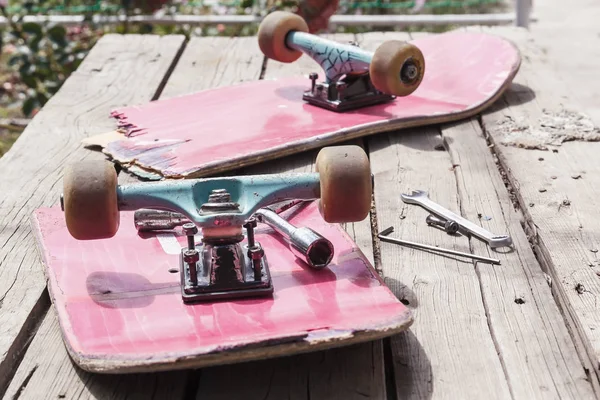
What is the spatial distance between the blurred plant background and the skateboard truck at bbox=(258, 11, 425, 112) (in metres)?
1.41

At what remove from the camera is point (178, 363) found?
146 cm

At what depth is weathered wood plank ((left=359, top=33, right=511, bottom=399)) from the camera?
5.09 feet

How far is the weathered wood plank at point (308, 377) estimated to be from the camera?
152 centimetres

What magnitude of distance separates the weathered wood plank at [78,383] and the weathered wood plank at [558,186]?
0.71 m

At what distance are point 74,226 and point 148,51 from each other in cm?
222

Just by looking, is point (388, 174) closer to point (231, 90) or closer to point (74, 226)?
point (231, 90)

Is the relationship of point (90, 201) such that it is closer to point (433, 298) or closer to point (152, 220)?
point (152, 220)

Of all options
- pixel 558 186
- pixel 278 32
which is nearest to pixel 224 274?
pixel 558 186

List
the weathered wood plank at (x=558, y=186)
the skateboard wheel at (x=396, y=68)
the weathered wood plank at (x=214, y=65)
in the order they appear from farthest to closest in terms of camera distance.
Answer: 1. the weathered wood plank at (x=214, y=65)
2. the skateboard wheel at (x=396, y=68)
3. the weathered wood plank at (x=558, y=186)

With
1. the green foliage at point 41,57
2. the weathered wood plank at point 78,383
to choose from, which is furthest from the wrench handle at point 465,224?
the green foliage at point 41,57

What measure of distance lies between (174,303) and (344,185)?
37 cm

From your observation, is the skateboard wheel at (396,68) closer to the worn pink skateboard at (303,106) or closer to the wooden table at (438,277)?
the worn pink skateboard at (303,106)

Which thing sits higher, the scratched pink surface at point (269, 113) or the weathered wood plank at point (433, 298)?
the weathered wood plank at point (433, 298)

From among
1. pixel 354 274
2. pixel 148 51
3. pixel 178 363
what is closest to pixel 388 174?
pixel 354 274
